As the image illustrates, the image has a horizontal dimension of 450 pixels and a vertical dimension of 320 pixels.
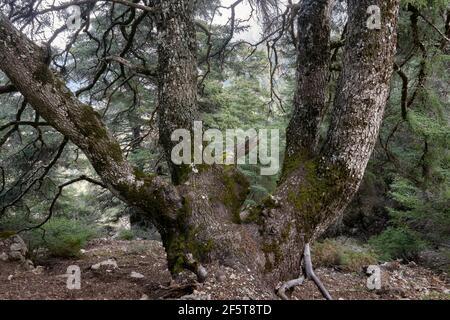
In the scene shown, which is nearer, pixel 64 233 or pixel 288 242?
pixel 288 242

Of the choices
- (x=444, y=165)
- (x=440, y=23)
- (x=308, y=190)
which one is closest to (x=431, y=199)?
(x=444, y=165)

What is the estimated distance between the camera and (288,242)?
3816 mm

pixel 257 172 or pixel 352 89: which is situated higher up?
pixel 352 89

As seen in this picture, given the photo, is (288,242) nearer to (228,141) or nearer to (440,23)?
(440,23)

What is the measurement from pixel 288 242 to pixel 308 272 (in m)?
0.44

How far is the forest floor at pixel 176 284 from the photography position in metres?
3.35

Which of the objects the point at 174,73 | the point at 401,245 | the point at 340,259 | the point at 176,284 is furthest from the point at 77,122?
the point at 401,245

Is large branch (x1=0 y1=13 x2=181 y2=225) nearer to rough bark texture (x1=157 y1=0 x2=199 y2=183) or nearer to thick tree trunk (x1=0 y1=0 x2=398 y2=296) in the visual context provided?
thick tree trunk (x1=0 y1=0 x2=398 y2=296)

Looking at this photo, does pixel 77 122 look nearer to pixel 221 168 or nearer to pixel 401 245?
pixel 221 168

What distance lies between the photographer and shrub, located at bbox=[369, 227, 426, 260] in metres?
7.40

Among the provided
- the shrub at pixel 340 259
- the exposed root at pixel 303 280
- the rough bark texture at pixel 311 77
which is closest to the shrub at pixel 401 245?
the shrub at pixel 340 259

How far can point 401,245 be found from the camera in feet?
25.2

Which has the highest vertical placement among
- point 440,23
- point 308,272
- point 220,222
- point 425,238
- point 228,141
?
point 440,23

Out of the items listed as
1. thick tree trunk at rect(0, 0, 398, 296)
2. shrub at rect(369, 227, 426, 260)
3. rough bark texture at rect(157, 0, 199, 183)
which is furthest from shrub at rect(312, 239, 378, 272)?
rough bark texture at rect(157, 0, 199, 183)
